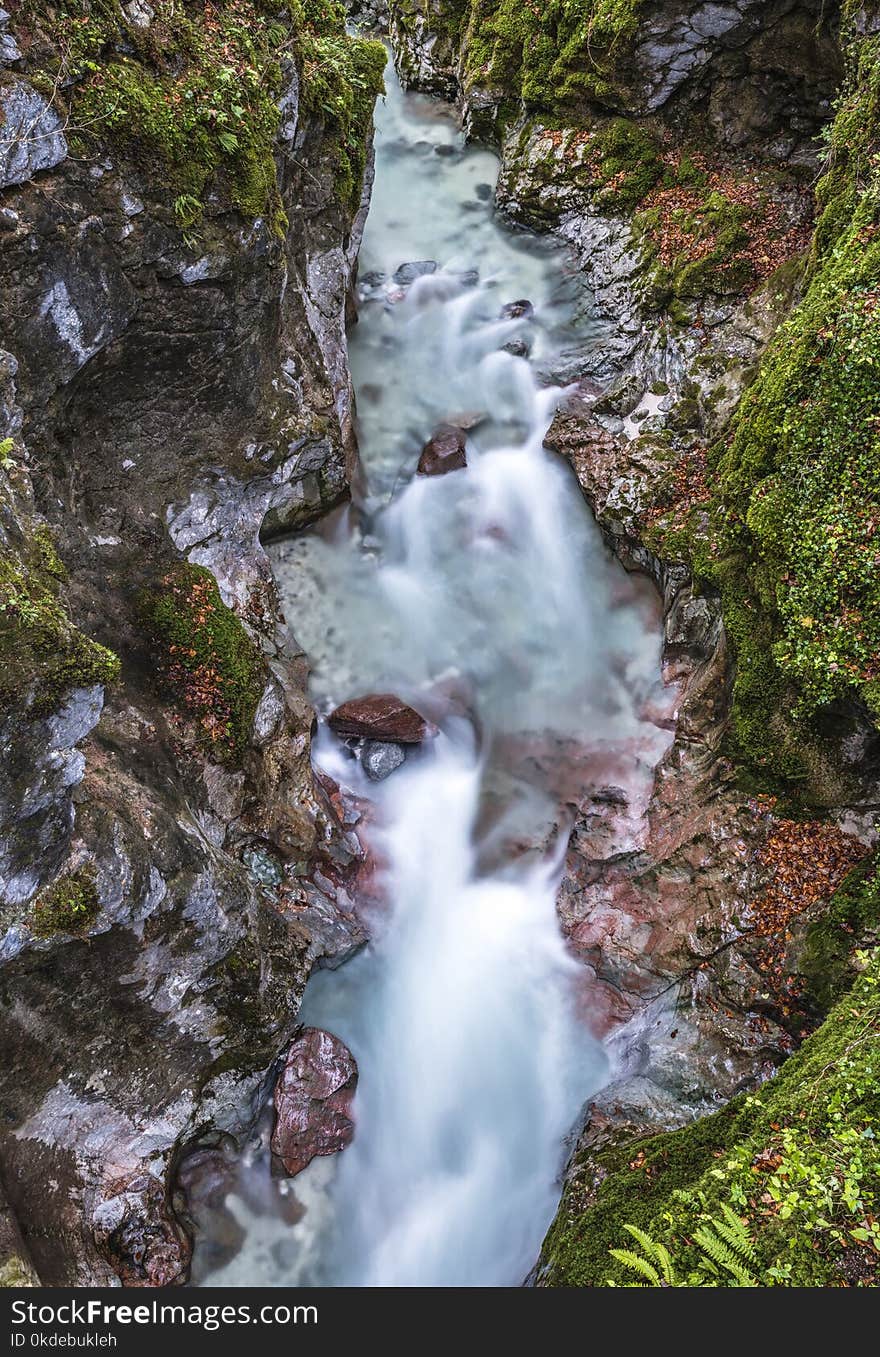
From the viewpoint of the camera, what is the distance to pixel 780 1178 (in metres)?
4.40

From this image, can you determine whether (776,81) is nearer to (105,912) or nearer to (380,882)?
(380,882)

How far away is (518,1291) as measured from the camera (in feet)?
14.1

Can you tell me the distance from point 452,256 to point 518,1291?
1419 centimetres

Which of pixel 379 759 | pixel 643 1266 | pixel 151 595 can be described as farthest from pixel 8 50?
pixel 643 1266

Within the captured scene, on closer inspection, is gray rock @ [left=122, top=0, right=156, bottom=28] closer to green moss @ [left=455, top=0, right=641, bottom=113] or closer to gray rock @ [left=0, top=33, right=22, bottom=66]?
gray rock @ [left=0, top=33, right=22, bottom=66]

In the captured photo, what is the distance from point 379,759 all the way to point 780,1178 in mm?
6156

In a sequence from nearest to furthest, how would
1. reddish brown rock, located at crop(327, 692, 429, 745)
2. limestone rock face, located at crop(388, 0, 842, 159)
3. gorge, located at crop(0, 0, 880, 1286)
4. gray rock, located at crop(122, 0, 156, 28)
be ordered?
gorge, located at crop(0, 0, 880, 1286), gray rock, located at crop(122, 0, 156, 28), reddish brown rock, located at crop(327, 692, 429, 745), limestone rock face, located at crop(388, 0, 842, 159)

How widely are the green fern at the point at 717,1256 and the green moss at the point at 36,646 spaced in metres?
5.28

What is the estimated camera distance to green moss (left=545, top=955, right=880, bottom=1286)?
13.1 ft

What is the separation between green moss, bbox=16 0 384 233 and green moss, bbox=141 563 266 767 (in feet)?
12.1

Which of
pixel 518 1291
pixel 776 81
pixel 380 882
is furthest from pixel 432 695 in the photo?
pixel 776 81

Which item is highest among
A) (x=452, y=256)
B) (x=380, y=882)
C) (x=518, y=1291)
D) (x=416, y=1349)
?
(x=452, y=256)

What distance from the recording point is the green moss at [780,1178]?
4.01 meters

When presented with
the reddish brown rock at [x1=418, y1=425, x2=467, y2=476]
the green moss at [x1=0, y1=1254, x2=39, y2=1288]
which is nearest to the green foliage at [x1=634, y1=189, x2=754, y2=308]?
the reddish brown rock at [x1=418, y1=425, x2=467, y2=476]
